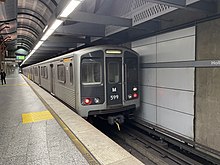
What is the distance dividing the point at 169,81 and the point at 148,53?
1.30 meters

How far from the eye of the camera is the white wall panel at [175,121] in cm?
431

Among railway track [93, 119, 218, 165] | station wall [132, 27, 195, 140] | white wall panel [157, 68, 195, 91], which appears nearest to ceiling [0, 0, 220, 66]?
station wall [132, 27, 195, 140]

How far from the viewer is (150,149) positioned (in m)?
4.78

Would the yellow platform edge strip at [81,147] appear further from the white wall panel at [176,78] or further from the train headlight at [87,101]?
the white wall panel at [176,78]

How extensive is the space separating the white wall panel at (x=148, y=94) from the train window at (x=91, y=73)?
190 centimetres

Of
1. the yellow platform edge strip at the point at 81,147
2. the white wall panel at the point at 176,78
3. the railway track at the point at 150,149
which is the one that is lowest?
the railway track at the point at 150,149

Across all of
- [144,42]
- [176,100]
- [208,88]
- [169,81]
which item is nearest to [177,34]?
[169,81]

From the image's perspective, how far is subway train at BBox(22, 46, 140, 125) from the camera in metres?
4.58

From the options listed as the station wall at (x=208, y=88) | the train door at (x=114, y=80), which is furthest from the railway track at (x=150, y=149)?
the train door at (x=114, y=80)

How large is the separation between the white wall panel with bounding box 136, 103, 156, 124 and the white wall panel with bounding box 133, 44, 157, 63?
1.49m

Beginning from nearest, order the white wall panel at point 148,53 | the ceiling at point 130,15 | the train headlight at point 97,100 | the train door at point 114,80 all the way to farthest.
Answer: the ceiling at point 130,15 < the train headlight at point 97,100 < the train door at point 114,80 < the white wall panel at point 148,53

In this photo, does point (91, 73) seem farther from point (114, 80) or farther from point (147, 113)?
point (147, 113)

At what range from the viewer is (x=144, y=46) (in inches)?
233

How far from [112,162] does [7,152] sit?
1481mm
